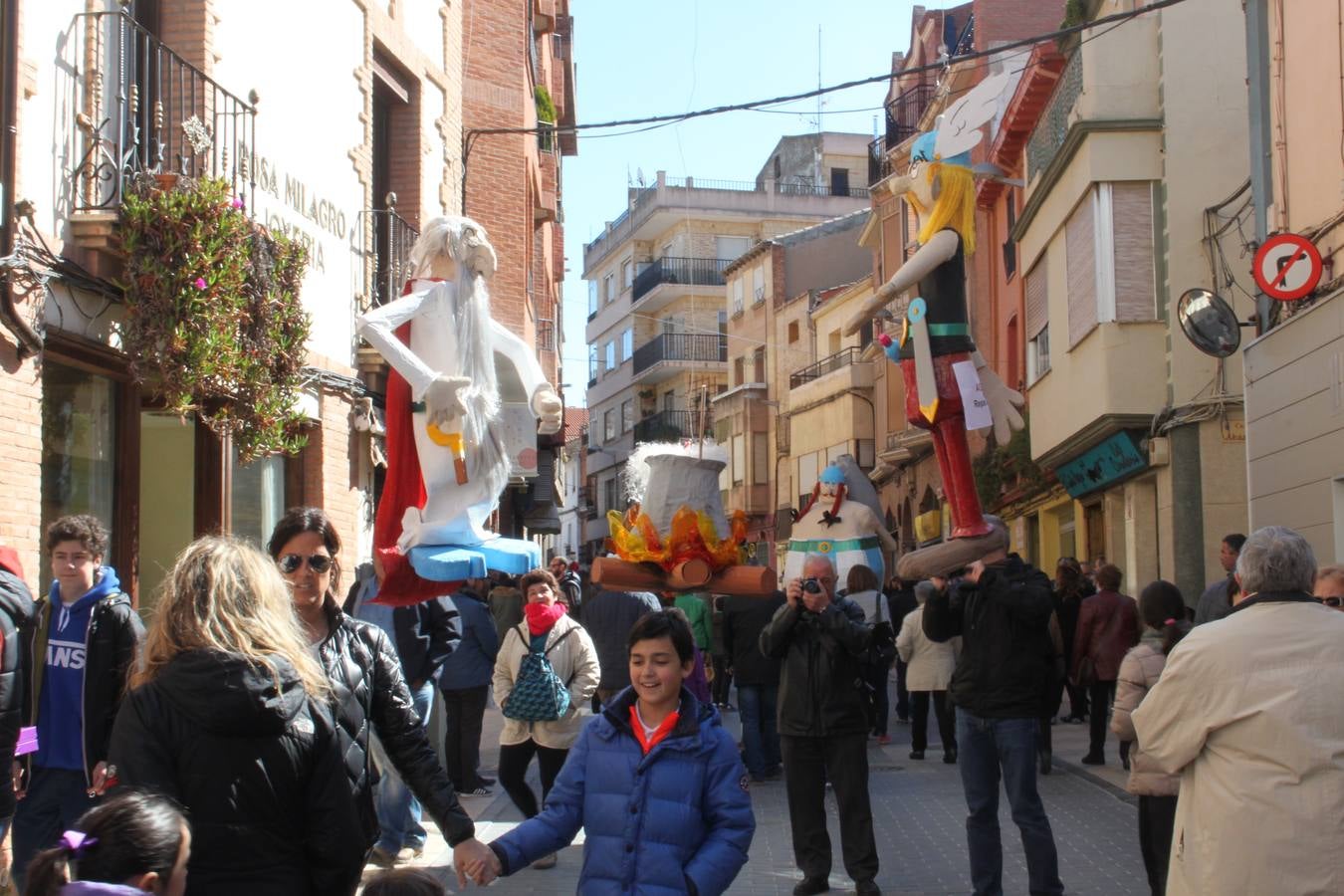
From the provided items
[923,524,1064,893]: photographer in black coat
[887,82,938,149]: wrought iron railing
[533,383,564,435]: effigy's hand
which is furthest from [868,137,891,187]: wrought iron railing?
[533,383,564,435]: effigy's hand

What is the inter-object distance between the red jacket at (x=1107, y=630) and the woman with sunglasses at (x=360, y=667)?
1006 centimetres

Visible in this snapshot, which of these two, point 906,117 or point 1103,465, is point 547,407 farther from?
point 906,117

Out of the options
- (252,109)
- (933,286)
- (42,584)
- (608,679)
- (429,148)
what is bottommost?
(608,679)

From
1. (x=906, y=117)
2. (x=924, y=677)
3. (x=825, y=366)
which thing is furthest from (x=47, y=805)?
(x=825, y=366)

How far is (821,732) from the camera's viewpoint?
29.2ft

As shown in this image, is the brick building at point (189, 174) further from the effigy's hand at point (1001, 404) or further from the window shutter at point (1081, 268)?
the window shutter at point (1081, 268)

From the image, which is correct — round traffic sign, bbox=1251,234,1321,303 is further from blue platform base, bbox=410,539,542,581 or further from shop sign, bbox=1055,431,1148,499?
blue platform base, bbox=410,539,542,581

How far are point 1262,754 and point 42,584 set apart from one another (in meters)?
7.60

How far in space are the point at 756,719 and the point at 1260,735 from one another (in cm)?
904

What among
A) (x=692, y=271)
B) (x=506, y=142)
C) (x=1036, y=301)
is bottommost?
(x=1036, y=301)

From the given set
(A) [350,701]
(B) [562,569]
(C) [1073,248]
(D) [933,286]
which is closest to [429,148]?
(B) [562,569]

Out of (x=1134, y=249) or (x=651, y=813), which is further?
(x=1134, y=249)

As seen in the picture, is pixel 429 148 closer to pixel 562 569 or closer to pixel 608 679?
pixel 562 569

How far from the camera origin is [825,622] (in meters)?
9.03
